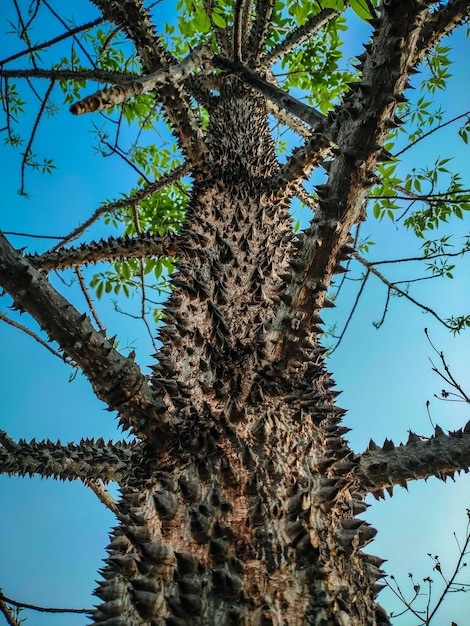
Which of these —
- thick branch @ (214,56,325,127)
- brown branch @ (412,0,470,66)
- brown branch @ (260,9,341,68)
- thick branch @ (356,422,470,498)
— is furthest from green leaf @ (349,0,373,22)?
brown branch @ (260,9,341,68)

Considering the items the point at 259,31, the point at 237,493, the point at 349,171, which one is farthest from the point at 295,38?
the point at 237,493

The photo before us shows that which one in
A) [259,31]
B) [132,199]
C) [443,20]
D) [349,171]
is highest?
[259,31]

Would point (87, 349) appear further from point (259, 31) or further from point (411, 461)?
point (259, 31)

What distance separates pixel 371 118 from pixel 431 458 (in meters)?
1.11

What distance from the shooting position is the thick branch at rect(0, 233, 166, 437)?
1.22m

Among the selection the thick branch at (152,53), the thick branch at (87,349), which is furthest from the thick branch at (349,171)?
the thick branch at (152,53)

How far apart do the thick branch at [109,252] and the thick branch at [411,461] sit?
1500 millimetres

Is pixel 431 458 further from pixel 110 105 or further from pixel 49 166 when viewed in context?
pixel 49 166

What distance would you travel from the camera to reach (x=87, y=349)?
125 cm

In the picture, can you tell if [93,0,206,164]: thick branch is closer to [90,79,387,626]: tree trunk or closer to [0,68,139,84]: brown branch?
[0,68,139,84]: brown branch

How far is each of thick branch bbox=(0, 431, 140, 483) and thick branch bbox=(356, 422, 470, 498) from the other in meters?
1.02

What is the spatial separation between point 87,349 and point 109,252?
4.57 ft

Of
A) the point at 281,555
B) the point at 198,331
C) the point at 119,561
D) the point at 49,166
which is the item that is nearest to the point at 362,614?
the point at 281,555

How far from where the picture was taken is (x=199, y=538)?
1.03m
